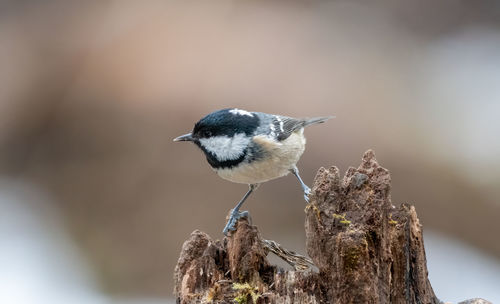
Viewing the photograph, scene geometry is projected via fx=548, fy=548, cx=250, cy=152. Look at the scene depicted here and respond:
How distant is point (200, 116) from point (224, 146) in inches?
142

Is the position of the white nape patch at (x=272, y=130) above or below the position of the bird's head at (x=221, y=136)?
above

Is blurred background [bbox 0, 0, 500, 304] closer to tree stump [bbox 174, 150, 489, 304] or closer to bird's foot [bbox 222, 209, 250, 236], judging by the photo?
bird's foot [bbox 222, 209, 250, 236]

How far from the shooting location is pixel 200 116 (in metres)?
6.87

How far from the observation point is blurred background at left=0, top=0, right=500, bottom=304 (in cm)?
600

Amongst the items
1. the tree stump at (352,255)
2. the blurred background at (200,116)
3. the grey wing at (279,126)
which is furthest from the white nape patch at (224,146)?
the blurred background at (200,116)

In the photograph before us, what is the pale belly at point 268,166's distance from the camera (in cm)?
336

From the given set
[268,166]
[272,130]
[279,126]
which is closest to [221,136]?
[268,166]

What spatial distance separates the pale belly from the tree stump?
92cm

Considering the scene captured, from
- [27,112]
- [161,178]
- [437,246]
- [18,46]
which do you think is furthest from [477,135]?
[18,46]

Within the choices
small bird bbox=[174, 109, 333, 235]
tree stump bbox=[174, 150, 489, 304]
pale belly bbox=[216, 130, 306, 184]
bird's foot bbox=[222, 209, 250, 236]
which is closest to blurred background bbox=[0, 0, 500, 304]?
pale belly bbox=[216, 130, 306, 184]

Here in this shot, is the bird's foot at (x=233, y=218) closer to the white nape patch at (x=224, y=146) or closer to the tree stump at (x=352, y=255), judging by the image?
the white nape patch at (x=224, y=146)

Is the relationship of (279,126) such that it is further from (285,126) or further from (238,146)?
(238,146)

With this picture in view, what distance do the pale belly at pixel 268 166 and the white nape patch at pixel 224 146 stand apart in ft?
0.27

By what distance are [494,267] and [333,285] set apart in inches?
158
